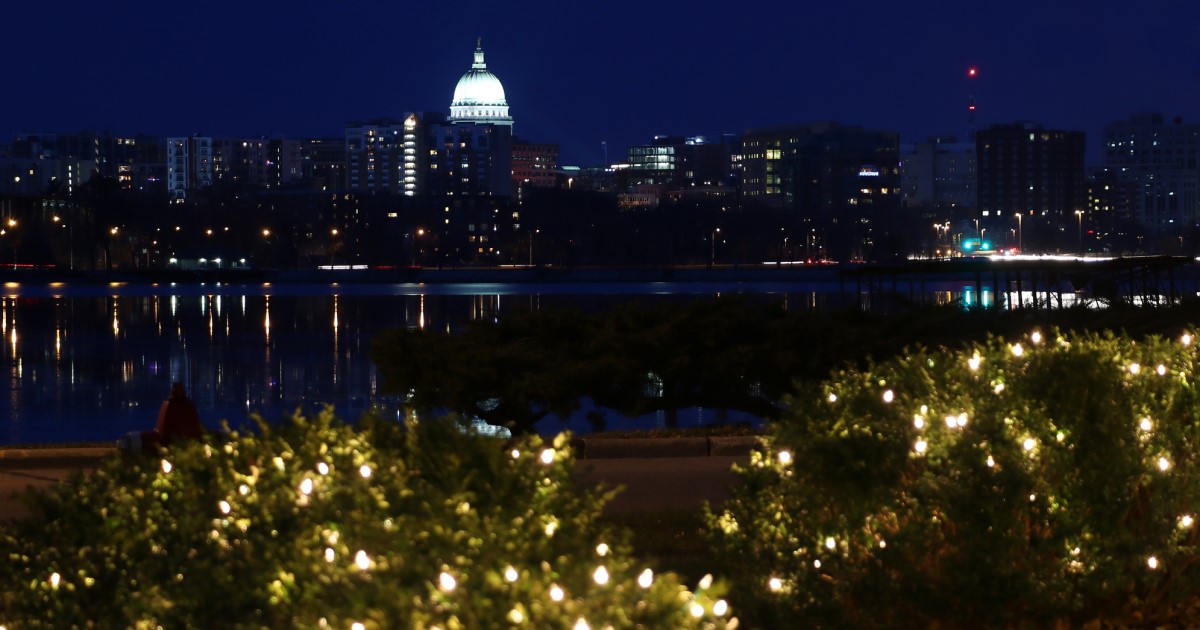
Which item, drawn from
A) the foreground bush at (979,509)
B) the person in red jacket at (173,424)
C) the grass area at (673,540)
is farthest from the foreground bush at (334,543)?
the person in red jacket at (173,424)

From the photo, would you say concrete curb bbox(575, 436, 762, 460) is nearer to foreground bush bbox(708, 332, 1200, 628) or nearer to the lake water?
the lake water

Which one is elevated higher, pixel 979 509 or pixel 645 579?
pixel 645 579

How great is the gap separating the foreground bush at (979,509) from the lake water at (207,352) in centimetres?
200

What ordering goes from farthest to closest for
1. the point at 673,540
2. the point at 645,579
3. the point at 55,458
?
the point at 55,458 < the point at 673,540 < the point at 645,579

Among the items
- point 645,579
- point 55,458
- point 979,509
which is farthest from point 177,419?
point 645,579

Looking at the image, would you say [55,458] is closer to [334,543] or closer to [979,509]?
A: [979,509]

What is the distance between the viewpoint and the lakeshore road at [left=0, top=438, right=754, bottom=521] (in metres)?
12.7

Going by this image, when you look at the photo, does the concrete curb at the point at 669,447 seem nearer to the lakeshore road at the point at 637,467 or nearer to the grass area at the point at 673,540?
the lakeshore road at the point at 637,467

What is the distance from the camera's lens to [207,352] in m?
43.2

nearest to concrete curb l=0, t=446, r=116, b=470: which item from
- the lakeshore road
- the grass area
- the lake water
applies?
the lakeshore road

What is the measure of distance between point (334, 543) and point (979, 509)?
10.4ft

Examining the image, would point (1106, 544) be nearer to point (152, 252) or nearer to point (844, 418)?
point (844, 418)

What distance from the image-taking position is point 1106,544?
7.30 metres

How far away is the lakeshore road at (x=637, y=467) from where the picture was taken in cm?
1267
